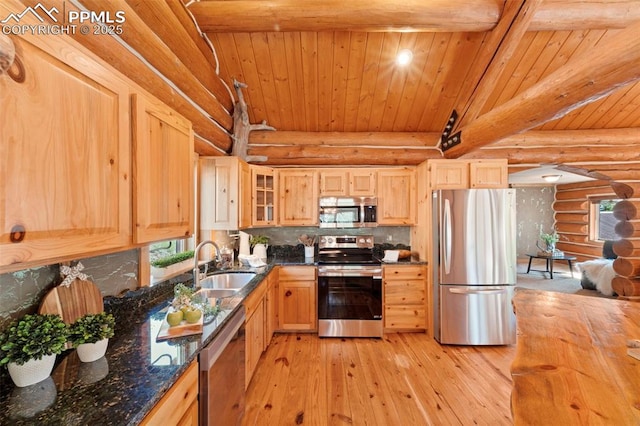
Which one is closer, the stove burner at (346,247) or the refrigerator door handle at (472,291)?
the refrigerator door handle at (472,291)

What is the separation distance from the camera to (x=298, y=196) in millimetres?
3727

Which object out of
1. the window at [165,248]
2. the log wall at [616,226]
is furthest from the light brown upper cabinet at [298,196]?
the log wall at [616,226]

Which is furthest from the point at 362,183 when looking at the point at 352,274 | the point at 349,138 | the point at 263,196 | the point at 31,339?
the point at 31,339

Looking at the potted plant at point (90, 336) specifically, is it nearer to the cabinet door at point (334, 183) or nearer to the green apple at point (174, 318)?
the green apple at point (174, 318)

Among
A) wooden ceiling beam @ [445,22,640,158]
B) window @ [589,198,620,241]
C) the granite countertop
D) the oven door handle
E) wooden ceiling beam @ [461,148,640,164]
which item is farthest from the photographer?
window @ [589,198,620,241]

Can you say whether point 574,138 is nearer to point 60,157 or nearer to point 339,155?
point 339,155

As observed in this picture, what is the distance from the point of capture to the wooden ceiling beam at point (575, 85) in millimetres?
1552

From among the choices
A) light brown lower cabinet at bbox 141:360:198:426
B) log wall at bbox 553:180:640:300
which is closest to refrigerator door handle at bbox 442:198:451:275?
light brown lower cabinet at bbox 141:360:198:426

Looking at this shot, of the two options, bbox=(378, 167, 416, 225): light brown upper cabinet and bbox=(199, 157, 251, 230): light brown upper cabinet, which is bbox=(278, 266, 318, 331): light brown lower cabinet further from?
bbox=(378, 167, 416, 225): light brown upper cabinet

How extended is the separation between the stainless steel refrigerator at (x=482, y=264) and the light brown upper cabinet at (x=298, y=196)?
5.65 feet

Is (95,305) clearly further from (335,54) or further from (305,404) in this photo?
(335,54)

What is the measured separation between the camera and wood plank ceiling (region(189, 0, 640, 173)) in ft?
7.80

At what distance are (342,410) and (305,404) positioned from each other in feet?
1.00

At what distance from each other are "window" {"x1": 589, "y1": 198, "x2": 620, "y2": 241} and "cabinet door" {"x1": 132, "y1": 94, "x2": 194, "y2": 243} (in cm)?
947
